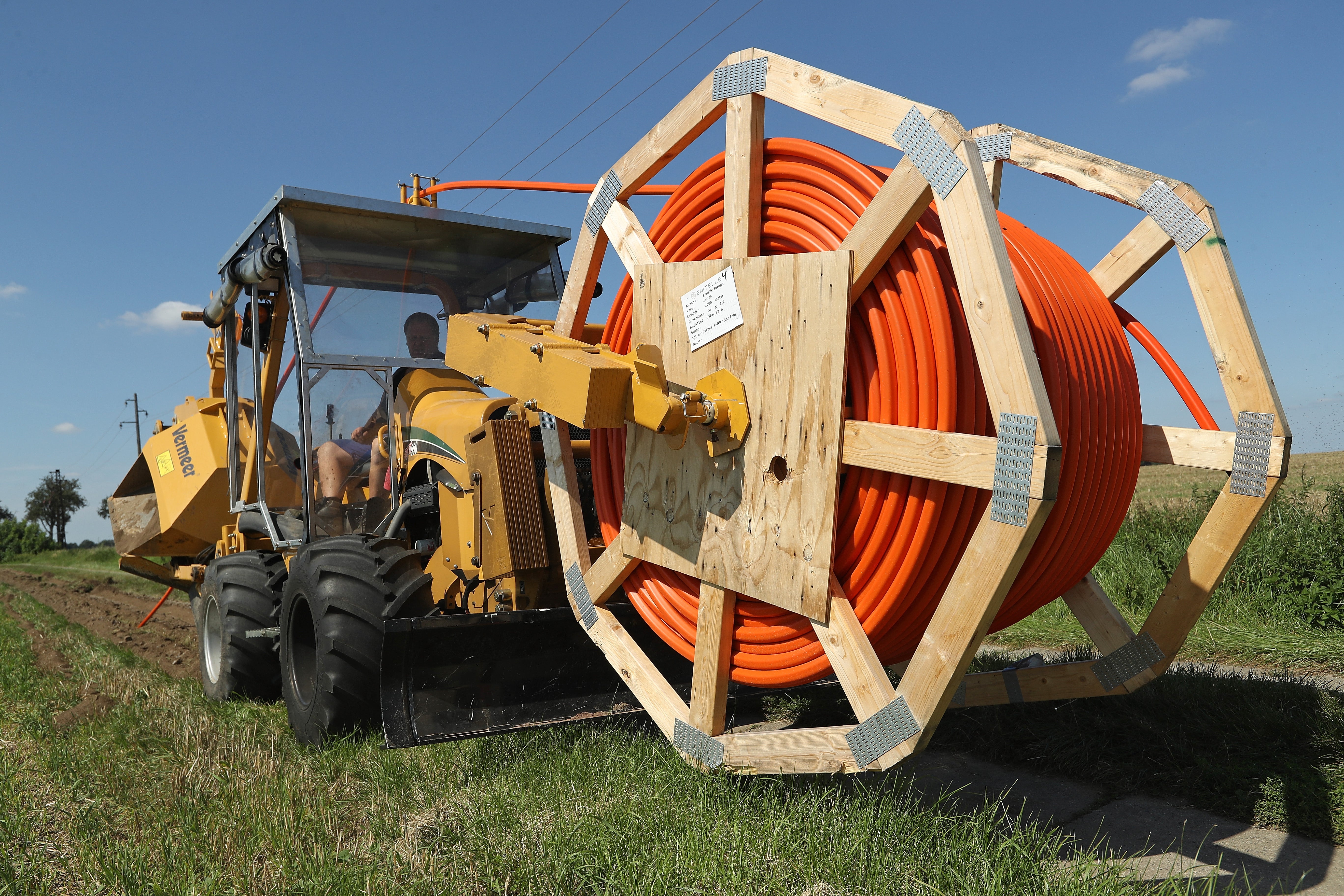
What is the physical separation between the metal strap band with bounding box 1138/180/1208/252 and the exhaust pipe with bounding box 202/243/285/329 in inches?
168

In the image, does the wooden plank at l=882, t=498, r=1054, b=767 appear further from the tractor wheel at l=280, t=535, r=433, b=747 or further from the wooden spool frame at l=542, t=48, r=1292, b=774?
the tractor wheel at l=280, t=535, r=433, b=747

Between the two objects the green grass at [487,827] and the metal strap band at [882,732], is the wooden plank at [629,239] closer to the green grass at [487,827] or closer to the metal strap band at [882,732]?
the metal strap band at [882,732]

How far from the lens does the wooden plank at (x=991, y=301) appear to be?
228 cm

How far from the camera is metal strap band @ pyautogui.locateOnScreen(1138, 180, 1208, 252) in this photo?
313 centimetres

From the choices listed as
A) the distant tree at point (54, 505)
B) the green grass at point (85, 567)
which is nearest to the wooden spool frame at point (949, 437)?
the green grass at point (85, 567)

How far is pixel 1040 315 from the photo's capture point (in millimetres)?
2734

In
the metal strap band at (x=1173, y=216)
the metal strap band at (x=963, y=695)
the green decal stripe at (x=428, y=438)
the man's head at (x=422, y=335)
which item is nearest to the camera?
the metal strap band at (x=1173, y=216)

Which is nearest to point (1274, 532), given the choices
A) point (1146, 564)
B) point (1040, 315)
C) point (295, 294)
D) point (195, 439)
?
point (1146, 564)

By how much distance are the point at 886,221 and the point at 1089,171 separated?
→ 1.17 m

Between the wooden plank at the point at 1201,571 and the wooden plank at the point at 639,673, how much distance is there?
164 centimetres

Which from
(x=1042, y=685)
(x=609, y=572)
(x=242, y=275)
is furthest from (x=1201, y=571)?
(x=242, y=275)

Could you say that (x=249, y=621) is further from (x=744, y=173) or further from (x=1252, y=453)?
(x=1252, y=453)

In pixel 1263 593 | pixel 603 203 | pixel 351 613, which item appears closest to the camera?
pixel 603 203

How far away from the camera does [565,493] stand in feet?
12.8
